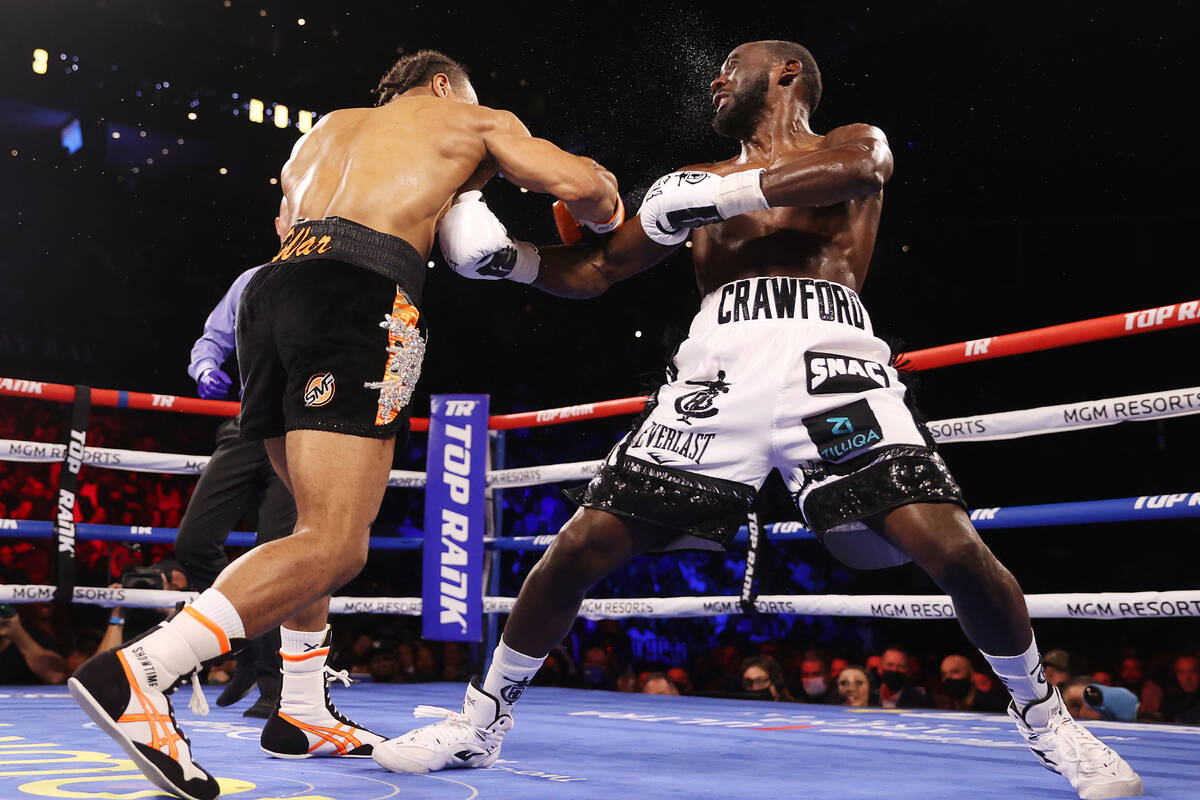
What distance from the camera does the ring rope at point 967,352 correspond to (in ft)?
6.73

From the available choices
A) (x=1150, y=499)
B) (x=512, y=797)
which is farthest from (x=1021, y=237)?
(x=512, y=797)

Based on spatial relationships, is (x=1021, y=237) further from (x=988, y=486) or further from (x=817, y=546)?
(x=817, y=546)

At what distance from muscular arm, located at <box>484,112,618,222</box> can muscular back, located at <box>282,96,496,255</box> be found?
2 cm

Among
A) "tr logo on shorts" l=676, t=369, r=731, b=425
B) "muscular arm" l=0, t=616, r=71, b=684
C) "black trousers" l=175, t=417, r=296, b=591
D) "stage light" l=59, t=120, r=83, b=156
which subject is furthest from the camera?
"stage light" l=59, t=120, r=83, b=156

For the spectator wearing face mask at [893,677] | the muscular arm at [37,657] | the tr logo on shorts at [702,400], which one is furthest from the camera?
the spectator wearing face mask at [893,677]

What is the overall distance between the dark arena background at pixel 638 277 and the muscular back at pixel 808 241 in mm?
1538

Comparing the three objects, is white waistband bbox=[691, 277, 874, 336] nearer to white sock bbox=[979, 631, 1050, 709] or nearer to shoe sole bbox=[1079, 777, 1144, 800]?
white sock bbox=[979, 631, 1050, 709]

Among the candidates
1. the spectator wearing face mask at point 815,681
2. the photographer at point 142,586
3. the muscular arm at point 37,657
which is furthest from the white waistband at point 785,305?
the spectator wearing face mask at point 815,681

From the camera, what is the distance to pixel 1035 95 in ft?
18.1

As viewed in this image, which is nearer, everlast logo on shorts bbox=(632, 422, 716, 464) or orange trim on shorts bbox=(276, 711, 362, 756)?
everlast logo on shorts bbox=(632, 422, 716, 464)

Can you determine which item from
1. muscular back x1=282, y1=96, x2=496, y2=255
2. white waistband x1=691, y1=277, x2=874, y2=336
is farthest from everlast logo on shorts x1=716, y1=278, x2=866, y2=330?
muscular back x1=282, y1=96, x2=496, y2=255

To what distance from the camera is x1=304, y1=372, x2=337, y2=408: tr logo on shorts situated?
4.67 feet

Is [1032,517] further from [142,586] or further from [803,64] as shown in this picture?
[142,586]

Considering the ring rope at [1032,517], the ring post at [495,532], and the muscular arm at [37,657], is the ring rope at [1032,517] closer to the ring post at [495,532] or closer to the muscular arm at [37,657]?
the ring post at [495,532]
